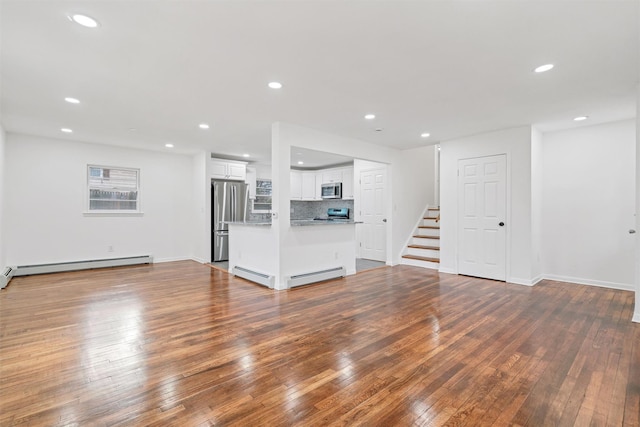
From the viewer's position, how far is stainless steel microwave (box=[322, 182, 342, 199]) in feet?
26.1

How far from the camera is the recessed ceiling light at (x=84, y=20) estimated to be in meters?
2.03

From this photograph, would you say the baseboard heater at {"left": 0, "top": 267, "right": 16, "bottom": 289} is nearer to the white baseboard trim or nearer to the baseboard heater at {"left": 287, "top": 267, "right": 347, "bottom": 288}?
the baseboard heater at {"left": 287, "top": 267, "right": 347, "bottom": 288}

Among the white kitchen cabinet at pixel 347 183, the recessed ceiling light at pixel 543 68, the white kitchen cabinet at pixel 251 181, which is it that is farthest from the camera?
the white kitchen cabinet at pixel 251 181

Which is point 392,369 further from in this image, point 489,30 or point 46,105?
point 46,105

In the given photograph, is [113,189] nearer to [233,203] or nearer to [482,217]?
[233,203]

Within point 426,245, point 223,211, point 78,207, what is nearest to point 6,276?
point 78,207

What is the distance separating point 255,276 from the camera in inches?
187

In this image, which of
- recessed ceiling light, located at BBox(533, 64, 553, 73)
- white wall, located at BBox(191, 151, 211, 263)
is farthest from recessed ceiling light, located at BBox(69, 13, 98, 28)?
white wall, located at BBox(191, 151, 211, 263)

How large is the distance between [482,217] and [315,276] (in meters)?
3.03

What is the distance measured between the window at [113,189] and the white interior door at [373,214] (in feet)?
16.7

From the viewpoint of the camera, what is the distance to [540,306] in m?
3.65

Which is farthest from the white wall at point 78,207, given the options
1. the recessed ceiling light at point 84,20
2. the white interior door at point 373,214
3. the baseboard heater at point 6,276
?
the recessed ceiling light at point 84,20

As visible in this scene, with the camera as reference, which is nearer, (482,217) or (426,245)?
(482,217)

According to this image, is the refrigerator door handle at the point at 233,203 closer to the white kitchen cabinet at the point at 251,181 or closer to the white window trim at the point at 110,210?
the white kitchen cabinet at the point at 251,181
